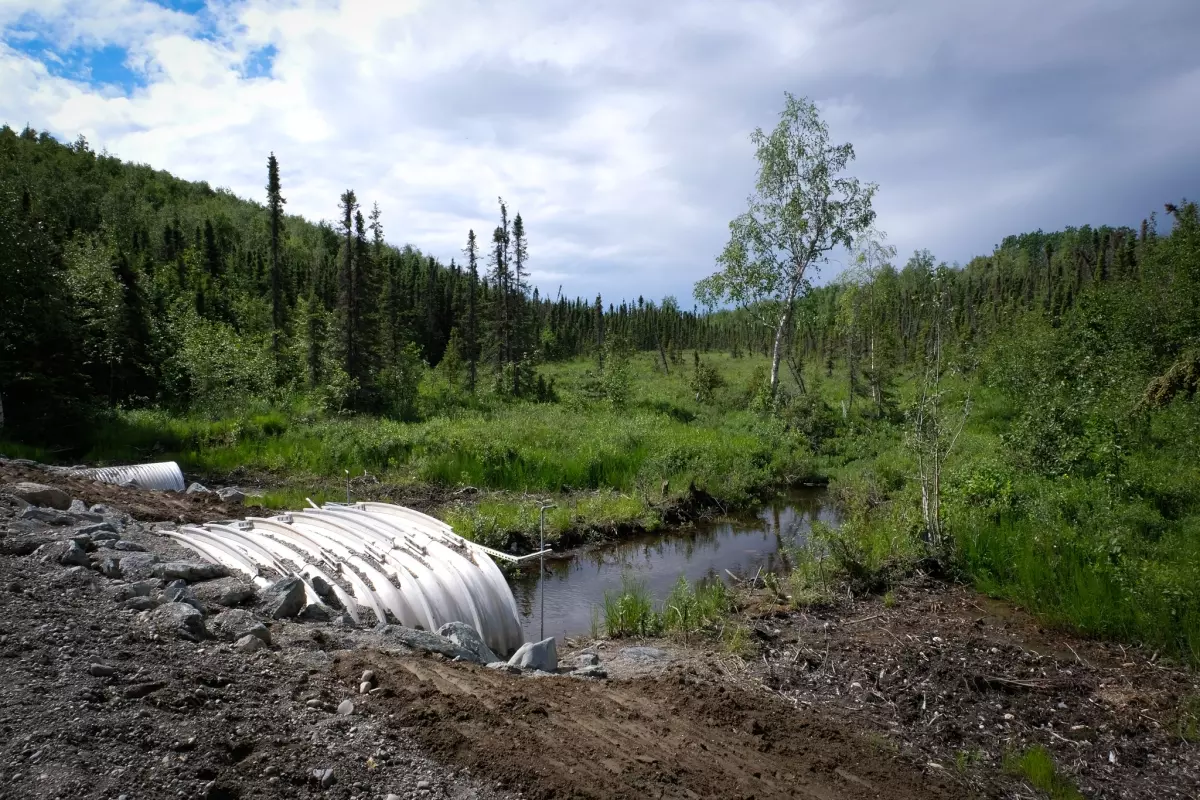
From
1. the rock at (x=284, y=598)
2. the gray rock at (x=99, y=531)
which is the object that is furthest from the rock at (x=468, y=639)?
the gray rock at (x=99, y=531)

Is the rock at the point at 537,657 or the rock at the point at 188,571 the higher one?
the rock at the point at 188,571

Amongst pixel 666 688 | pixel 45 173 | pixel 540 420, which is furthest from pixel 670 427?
pixel 45 173

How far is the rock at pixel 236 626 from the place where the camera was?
4.53m

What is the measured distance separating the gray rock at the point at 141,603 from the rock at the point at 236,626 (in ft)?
1.24

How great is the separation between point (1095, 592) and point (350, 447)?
14.7 m

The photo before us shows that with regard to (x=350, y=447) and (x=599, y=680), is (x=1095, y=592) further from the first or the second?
(x=350, y=447)

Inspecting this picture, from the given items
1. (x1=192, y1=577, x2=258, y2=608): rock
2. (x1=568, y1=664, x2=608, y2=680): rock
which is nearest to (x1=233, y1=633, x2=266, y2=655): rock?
(x1=192, y1=577, x2=258, y2=608): rock

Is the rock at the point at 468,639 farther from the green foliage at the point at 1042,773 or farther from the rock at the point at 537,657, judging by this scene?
the green foliage at the point at 1042,773

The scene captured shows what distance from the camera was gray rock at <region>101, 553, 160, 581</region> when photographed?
5.18m

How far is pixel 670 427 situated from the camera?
2223 centimetres

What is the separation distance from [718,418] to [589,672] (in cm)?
1923

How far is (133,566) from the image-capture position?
534 cm

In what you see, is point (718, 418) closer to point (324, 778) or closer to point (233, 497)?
point (233, 497)

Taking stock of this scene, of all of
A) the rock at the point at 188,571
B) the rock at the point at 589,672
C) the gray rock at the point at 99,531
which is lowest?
the rock at the point at 589,672
